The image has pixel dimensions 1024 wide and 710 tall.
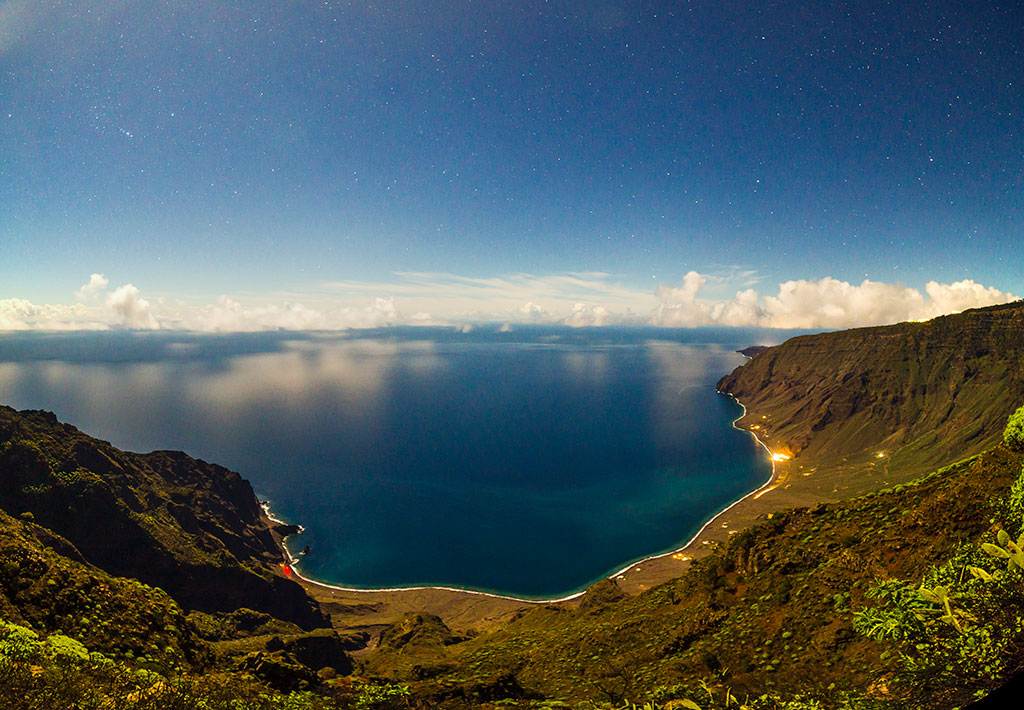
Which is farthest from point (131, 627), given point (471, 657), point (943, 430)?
point (943, 430)

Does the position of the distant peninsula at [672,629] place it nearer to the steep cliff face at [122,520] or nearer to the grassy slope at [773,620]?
the grassy slope at [773,620]

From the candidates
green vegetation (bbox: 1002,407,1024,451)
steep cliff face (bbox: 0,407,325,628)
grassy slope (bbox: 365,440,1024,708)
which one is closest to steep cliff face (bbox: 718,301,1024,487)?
grassy slope (bbox: 365,440,1024,708)

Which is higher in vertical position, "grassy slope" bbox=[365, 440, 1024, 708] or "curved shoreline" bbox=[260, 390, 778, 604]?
"grassy slope" bbox=[365, 440, 1024, 708]

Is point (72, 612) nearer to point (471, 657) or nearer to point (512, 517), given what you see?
point (471, 657)

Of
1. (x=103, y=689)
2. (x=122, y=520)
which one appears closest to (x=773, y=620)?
(x=103, y=689)

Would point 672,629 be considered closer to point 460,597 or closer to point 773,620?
point 773,620

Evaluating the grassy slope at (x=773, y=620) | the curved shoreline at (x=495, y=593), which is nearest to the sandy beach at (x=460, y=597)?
the curved shoreline at (x=495, y=593)

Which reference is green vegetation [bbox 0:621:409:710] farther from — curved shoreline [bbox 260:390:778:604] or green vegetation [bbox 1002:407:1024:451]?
curved shoreline [bbox 260:390:778:604]
